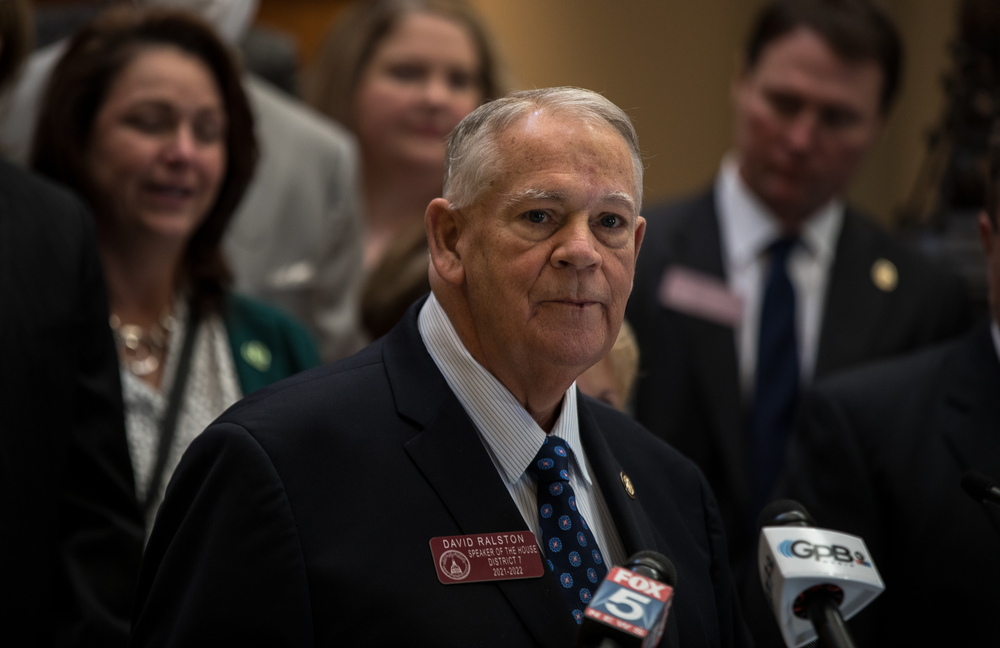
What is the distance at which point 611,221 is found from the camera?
1761 mm

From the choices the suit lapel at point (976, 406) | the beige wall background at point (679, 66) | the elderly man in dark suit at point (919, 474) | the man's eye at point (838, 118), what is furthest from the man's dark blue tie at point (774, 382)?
the beige wall background at point (679, 66)

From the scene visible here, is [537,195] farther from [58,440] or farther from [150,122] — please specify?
[150,122]

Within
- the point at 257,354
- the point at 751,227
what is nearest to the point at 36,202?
the point at 257,354

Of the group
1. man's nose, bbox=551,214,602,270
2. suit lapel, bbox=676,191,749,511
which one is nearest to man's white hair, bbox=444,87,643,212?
man's nose, bbox=551,214,602,270

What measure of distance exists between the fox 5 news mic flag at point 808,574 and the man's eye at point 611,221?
509 mm

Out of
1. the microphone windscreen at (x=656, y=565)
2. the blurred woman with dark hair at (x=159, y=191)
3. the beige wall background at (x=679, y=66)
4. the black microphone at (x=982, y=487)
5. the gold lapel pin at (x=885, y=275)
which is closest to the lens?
the microphone windscreen at (x=656, y=565)

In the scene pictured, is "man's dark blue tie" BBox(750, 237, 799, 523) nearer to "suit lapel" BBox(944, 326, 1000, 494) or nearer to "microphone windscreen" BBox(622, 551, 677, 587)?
"suit lapel" BBox(944, 326, 1000, 494)

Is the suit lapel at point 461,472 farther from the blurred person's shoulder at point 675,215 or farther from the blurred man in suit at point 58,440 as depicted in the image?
the blurred person's shoulder at point 675,215

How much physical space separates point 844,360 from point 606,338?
193 centimetres

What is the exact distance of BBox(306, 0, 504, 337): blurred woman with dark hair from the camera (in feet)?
13.3

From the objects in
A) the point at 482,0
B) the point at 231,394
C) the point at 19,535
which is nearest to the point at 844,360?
the point at 231,394

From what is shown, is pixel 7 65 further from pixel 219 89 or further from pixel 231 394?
pixel 231 394

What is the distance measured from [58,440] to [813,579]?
1.38m

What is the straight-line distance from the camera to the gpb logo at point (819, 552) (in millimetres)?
1648
